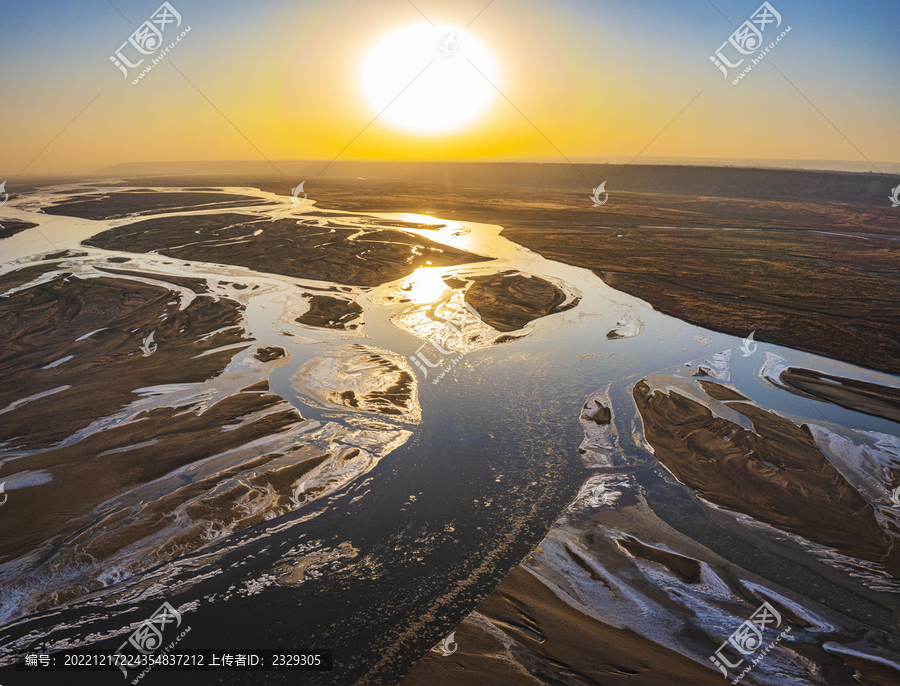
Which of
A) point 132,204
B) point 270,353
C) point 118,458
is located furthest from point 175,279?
point 132,204

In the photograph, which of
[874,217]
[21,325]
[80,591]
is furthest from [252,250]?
[874,217]

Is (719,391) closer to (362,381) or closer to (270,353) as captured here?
(362,381)

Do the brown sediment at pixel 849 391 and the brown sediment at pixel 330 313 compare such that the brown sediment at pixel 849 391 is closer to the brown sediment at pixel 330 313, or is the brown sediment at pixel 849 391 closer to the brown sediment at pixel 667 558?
the brown sediment at pixel 667 558

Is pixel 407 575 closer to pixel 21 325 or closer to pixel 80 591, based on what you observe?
pixel 80 591

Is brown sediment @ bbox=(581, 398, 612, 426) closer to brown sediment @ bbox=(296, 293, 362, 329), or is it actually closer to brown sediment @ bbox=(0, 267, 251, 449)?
brown sediment @ bbox=(296, 293, 362, 329)

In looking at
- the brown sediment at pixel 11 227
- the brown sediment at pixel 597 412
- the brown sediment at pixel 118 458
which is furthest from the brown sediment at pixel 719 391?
the brown sediment at pixel 11 227

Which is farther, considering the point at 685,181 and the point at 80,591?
the point at 685,181
